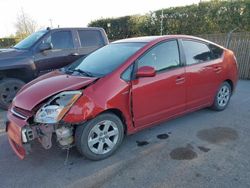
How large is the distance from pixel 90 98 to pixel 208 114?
9.62 feet

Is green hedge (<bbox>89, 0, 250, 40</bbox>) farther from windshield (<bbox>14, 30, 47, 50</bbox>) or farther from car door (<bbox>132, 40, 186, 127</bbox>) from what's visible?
windshield (<bbox>14, 30, 47, 50</bbox>)

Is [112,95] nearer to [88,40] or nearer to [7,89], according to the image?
[7,89]

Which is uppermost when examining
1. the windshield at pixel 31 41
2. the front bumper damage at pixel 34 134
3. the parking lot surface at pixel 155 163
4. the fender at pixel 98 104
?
the windshield at pixel 31 41

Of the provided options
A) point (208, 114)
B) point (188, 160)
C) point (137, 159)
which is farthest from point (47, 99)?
point (208, 114)

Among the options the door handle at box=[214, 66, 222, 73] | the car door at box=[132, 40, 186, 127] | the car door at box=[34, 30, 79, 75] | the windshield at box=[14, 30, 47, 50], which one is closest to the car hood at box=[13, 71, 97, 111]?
the car door at box=[132, 40, 186, 127]

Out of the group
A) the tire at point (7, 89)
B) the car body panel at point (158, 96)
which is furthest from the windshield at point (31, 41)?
the car body panel at point (158, 96)

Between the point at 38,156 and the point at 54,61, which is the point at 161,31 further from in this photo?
the point at 38,156

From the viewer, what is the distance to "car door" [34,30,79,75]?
6.54 m

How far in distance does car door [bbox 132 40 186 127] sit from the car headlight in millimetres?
911

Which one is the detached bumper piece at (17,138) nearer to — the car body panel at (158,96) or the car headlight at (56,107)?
the car headlight at (56,107)

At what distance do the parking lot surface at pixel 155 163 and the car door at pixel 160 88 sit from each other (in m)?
0.43

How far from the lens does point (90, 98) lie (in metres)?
3.31

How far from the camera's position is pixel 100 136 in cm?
351

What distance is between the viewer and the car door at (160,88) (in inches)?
149
